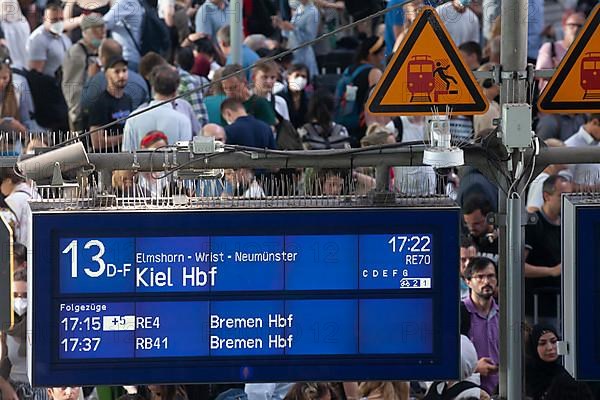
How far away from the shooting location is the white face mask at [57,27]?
17750 mm

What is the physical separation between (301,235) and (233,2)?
17.8 feet

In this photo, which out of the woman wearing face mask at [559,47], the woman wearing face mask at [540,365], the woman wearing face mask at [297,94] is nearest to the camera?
the woman wearing face mask at [540,365]

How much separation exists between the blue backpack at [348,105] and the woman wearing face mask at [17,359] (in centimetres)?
534

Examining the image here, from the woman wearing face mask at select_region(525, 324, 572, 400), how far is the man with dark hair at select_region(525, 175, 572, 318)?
3.22 ft

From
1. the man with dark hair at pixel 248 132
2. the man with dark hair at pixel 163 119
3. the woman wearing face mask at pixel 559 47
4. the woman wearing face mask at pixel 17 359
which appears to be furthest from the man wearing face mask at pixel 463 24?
the woman wearing face mask at pixel 17 359

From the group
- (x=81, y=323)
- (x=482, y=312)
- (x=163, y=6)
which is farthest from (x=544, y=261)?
(x=163, y=6)

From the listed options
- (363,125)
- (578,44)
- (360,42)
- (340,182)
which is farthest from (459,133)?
(578,44)

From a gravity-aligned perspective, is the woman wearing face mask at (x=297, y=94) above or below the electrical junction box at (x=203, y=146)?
above

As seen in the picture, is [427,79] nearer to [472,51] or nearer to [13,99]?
[472,51]

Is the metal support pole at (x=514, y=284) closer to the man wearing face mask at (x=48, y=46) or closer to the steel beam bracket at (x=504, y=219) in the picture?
the steel beam bracket at (x=504, y=219)

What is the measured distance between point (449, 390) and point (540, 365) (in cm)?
77

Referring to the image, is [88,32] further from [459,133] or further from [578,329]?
[578,329]

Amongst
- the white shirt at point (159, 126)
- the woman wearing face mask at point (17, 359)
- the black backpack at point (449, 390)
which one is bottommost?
the black backpack at point (449, 390)

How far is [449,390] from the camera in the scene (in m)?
12.5
